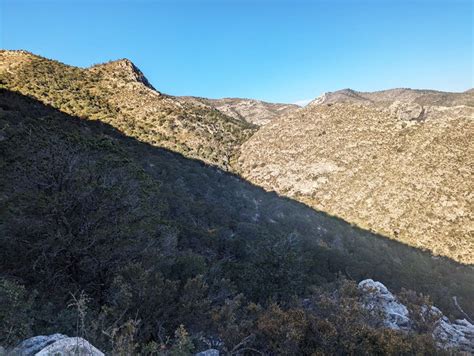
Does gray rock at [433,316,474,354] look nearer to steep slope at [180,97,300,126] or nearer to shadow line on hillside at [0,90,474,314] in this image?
shadow line on hillside at [0,90,474,314]

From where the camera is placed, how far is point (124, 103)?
124ft

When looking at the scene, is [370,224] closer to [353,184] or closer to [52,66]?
[353,184]

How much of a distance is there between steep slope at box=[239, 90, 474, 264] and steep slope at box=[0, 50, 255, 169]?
16.0 feet

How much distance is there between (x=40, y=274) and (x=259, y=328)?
5.18 metres

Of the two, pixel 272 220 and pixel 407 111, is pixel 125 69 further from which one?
pixel 407 111

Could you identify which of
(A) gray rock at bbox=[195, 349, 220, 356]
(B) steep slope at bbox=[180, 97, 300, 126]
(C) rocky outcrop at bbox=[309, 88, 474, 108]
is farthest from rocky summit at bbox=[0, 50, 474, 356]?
(C) rocky outcrop at bbox=[309, 88, 474, 108]

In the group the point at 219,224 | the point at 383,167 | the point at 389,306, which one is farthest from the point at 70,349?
the point at 383,167

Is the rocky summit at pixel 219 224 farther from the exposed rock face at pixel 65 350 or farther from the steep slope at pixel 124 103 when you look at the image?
the steep slope at pixel 124 103

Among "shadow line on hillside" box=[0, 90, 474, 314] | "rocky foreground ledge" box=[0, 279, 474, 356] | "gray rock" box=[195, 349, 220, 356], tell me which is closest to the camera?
"gray rock" box=[195, 349, 220, 356]

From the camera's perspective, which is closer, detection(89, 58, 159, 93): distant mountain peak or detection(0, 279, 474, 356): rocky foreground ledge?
detection(0, 279, 474, 356): rocky foreground ledge

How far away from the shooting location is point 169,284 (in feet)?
25.1

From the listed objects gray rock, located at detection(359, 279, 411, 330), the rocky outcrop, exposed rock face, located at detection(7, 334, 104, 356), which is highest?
the rocky outcrop

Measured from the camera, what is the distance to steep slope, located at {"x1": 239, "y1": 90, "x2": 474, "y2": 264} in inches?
1148

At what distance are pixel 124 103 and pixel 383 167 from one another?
28.1 meters
